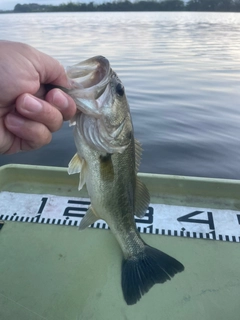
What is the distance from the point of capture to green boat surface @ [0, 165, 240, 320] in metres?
2.03

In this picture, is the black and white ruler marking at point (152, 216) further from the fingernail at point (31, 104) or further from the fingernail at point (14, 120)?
the fingernail at point (31, 104)

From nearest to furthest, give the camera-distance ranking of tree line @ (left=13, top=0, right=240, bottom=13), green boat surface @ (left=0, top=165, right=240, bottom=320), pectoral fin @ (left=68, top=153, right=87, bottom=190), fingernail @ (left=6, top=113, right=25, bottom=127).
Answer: fingernail @ (left=6, top=113, right=25, bottom=127) < green boat surface @ (left=0, top=165, right=240, bottom=320) < pectoral fin @ (left=68, top=153, right=87, bottom=190) < tree line @ (left=13, top=0, right=240, bottom=13)

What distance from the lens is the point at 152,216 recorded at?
2848mm

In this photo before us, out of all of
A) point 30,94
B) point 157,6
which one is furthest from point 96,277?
Answer: point 157,6

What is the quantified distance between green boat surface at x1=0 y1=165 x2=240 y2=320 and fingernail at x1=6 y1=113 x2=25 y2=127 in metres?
1.11

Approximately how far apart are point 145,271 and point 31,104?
52.6 inches

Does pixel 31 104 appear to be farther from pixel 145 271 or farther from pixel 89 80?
pixel 145 271

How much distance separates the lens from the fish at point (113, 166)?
1.88 meters

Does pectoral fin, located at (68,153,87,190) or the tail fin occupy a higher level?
pectoral fin, located at (68,153,87,190)

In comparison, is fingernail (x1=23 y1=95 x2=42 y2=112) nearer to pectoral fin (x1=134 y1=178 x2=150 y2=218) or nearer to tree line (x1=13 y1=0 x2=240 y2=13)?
pectoral fin (x1=134 y1=178 x2=150 y2=218)

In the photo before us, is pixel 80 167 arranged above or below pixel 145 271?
above

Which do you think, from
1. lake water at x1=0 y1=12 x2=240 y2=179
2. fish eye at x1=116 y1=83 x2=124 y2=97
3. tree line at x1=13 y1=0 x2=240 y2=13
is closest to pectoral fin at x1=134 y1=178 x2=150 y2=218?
fish eye at x1=116 y1=83 x2=124 y2=97

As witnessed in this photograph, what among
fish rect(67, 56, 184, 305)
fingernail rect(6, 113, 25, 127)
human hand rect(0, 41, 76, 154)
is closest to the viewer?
human hand rect(0, 41, 76, 154)

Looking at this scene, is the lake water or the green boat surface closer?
the green boat surface
